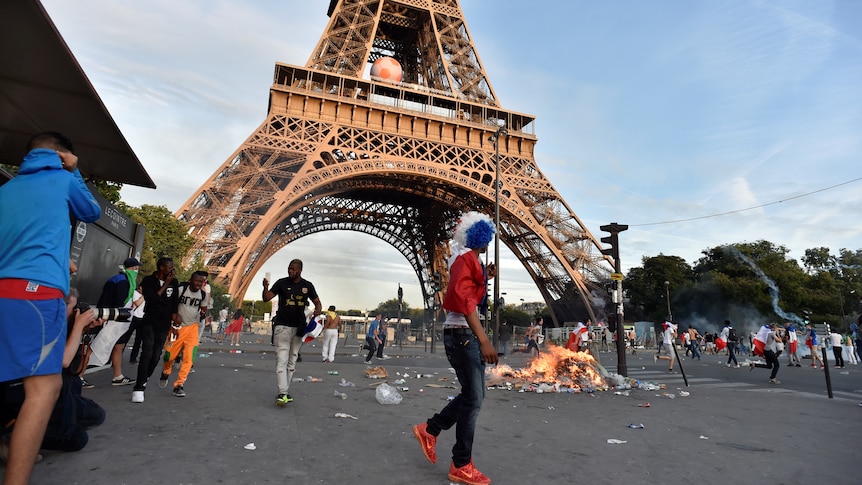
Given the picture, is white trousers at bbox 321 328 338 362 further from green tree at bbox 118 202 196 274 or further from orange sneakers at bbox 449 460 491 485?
green tree at bbox 118 202 196 274

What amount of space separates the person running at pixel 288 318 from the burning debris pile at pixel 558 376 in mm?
→ 4090

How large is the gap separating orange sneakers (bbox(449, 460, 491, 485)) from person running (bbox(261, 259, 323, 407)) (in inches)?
113

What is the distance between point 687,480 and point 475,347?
5.54 feet

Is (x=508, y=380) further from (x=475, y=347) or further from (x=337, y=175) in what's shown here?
(x=337, y=175)

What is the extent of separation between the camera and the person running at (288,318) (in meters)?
5.11

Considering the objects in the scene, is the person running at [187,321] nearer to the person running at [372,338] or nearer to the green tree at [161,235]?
the person running at [372,338]

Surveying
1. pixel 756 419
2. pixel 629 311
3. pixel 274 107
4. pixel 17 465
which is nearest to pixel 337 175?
pixel 274 107

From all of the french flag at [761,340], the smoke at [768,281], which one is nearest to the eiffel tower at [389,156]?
the french flag at [761,340]

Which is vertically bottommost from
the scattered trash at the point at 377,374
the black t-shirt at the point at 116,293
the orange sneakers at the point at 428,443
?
the scattered trash at the point at 377,374

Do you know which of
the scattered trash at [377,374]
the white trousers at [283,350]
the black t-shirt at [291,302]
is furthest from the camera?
the scattered trash at [377,374]

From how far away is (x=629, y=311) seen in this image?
43.6 m

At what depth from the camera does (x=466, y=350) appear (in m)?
2.97

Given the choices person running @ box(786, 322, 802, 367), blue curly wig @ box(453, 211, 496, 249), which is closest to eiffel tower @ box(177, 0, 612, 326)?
person running @ box(786, 322, 802, 367)

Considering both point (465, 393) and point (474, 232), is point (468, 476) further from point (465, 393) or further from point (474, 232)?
point (474, 232)
